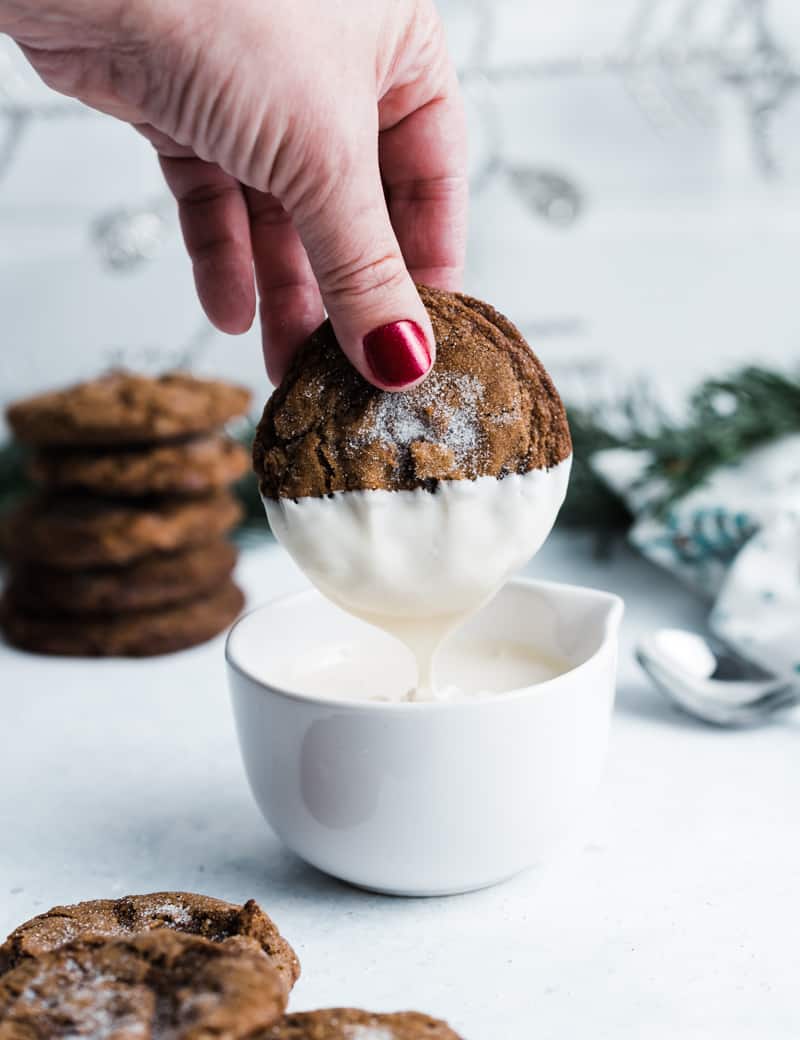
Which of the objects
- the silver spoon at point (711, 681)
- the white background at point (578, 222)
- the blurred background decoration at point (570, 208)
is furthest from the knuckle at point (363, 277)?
the white background at point (578, 222)

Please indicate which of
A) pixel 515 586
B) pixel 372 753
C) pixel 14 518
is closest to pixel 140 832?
pixel 372 753

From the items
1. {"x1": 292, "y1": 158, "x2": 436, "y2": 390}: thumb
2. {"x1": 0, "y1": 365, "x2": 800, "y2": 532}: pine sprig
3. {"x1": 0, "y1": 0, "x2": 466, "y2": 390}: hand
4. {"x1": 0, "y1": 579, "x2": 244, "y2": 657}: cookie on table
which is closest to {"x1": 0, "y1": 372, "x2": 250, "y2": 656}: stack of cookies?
{"x1": 0, "y1": 579, "x2": 244, "y2": 657}: cookie on table

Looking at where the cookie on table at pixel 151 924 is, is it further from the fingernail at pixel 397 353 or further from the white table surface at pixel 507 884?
the fingernail at pixel 397 353

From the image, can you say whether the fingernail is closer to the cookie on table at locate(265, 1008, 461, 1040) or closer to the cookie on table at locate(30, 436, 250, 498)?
the cookie on table at locate(265, 1008, 461, 1040)

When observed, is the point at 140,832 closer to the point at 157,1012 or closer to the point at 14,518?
the point at 157,1012

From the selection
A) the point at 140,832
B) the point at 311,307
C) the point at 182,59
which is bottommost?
the point at 140,832
